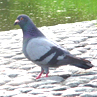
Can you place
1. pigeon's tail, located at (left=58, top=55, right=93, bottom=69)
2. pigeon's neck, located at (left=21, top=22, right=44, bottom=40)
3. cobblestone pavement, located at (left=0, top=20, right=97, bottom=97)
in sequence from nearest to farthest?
1. cobblestone pavement, located at (left=0, top=20, right=97, bottom=97)
2. pigeon's tail, located at (left=58, top=55, right=93, bottom=69)
3. pigeon's neck, located at (left=21, top=22, right=44, bottom=40)

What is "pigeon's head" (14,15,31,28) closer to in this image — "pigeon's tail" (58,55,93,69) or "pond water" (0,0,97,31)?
"pigeon's tail" (58,55,93,69)

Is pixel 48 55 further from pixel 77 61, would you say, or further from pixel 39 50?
pixel 77 61

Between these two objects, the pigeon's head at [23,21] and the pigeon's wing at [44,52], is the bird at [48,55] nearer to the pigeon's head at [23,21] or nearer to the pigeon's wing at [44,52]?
the pigeon's wing at [44,52]

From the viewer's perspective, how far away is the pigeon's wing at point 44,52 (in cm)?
536

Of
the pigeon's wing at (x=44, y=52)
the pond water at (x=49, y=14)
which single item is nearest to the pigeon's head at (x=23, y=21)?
the pigeon's wing at (x=44, y=52)

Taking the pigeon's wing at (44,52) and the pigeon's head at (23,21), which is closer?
the pigeon's wing at (44,52)

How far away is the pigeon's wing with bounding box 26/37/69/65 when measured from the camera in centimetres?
536

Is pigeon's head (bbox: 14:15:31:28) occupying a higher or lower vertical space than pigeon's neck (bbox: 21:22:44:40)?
higher

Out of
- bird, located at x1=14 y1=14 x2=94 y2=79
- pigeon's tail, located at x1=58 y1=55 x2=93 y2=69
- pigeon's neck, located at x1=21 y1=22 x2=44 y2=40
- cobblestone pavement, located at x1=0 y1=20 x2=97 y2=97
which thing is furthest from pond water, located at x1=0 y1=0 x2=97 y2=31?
pigeon's tail, located at x1=58 y1=55 x2=93 y2=69

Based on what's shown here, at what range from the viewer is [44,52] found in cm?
539

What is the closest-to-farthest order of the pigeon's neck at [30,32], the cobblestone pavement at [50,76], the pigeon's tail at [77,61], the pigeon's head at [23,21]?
1. the cobblestone pavement at [50,76]
2. the pigeon's tail at [77,61]
3. the pigeon's neck at [30,32]
4. the pigeon's head at [23,21]

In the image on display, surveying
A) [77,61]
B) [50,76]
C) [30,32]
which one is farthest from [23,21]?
[77,61]

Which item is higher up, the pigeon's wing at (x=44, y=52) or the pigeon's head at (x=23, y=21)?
the pigeon's head at (x=23, y=21)

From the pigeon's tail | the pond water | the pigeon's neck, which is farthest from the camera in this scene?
the pond water
